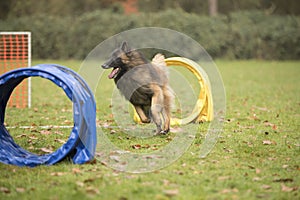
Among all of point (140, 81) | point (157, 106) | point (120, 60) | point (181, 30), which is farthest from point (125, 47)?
point (181, 30)

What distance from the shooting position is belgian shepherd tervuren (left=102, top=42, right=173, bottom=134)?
7180 millimetres

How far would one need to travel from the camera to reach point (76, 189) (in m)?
4.30

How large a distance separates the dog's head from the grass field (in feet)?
3.17

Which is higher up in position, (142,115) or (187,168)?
(142,115)

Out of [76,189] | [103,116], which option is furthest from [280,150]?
[103,116]

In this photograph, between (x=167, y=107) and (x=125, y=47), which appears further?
(x=167, y=107)

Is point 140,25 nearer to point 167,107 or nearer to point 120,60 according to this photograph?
point 167,107

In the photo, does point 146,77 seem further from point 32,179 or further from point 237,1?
point 237,1

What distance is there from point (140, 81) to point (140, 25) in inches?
777

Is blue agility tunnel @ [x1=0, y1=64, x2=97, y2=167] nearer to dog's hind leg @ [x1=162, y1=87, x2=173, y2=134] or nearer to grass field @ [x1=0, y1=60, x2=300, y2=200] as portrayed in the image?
grass field @ [x1=0, y1=60, x2=300, y2=200]

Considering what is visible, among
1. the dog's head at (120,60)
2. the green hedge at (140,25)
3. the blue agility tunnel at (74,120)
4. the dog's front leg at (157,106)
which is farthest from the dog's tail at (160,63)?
the green hedge at (140,25)

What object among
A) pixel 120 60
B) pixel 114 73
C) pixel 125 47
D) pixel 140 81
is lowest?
pixel 140 81

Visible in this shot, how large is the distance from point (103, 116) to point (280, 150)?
4.21m

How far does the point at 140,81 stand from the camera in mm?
7262
